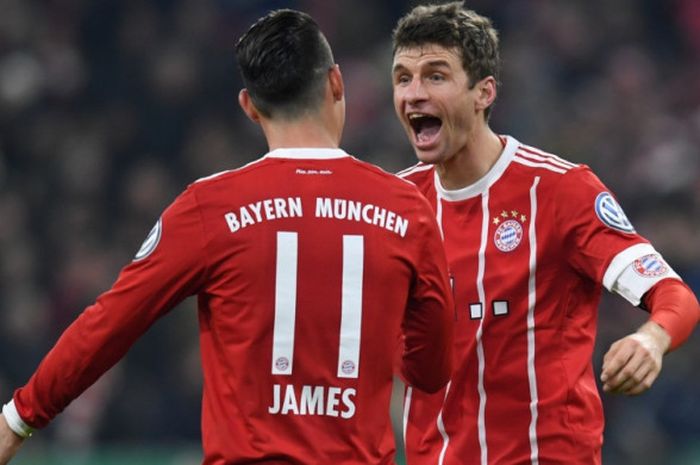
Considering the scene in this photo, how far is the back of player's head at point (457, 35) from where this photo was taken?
4672 millimetres

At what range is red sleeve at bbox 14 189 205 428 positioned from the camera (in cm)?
358

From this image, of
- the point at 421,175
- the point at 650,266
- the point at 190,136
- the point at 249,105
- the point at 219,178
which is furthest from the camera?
the point at 190,136

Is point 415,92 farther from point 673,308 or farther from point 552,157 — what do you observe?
point 673,308

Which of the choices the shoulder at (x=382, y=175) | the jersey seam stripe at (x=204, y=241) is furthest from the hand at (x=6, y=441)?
the shoulder at (x=382, y=175)

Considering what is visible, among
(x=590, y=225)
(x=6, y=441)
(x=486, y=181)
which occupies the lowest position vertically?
(x=6, y=441)

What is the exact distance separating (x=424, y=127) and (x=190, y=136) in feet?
24.7

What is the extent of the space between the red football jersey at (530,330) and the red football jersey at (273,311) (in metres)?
0.84

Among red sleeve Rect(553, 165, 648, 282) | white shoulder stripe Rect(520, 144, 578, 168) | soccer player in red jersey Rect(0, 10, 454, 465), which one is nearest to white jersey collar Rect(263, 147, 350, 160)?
soccer player in red jersey Rect(0, 10, 454, 465)

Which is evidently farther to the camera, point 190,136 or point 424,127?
point 190,136

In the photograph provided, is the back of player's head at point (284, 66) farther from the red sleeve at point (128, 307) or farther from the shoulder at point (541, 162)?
the shoulder at point (541, 162)

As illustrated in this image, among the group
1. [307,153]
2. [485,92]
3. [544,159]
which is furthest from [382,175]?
[485,92]

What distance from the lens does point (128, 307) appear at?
359 cm

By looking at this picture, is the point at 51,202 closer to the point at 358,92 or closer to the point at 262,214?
the point at 358,92

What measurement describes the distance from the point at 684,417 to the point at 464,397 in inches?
224
